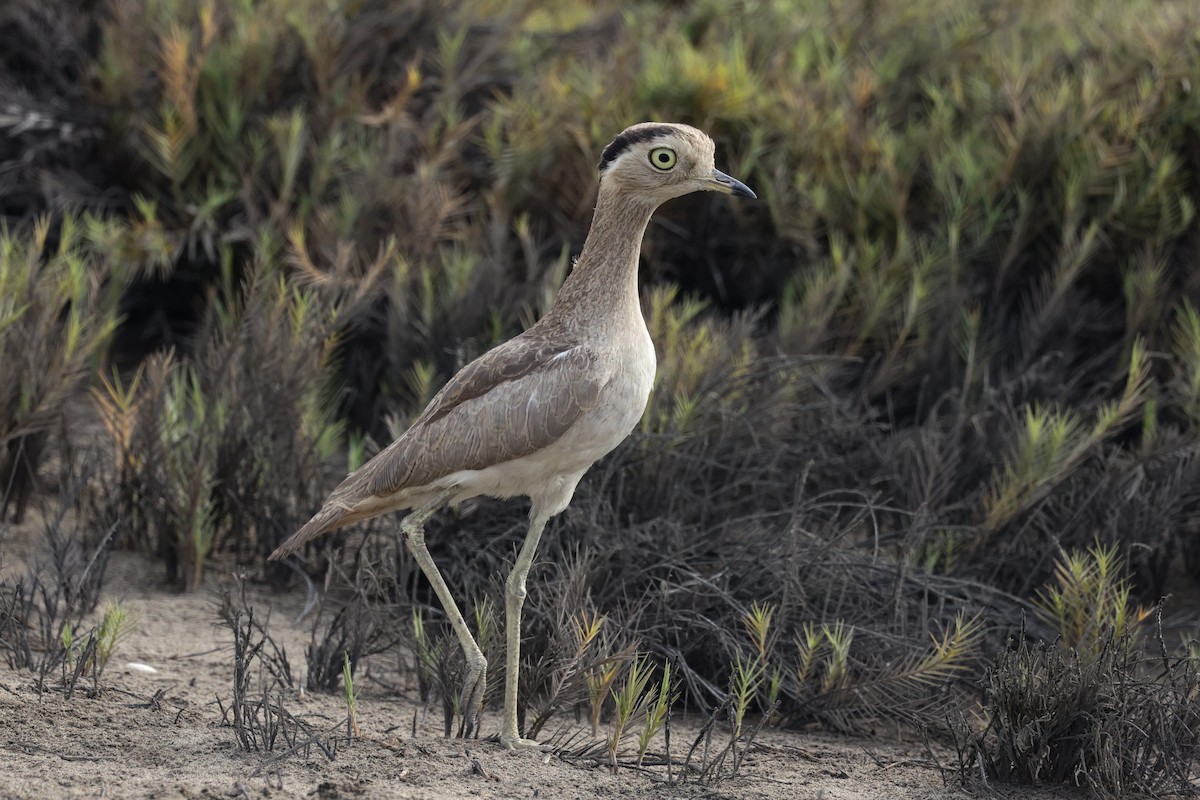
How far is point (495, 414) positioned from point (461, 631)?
2.01 feet

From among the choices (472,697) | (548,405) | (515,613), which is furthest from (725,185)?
(472,697)

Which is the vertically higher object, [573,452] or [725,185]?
[725,185]

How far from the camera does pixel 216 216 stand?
263 inches

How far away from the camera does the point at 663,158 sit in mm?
3949

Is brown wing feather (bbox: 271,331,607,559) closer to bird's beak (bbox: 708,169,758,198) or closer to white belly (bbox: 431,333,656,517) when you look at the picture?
white belly (bbox: 431,333,656,517)

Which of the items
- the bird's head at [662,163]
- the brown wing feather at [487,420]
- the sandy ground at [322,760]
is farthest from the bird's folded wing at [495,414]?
the sandy ground at [322,760]

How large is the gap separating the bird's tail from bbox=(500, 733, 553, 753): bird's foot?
0.75 metres

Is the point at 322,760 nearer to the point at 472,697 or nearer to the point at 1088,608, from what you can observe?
the point at 472,697

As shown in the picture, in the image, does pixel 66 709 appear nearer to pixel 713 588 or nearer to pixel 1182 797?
pixel 713 588

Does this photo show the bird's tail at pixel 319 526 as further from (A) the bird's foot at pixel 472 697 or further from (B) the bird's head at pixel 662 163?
(B) the bird's head at pixel 662 163

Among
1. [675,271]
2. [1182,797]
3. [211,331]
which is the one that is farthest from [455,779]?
[675,271]

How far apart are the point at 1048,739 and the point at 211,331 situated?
367 cm

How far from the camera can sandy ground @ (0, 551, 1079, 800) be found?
351 cm

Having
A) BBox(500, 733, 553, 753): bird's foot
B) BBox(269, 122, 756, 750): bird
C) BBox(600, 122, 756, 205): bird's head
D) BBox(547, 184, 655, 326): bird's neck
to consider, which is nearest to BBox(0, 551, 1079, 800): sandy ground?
BBox(500, 733, 553, 753): bird's foot
